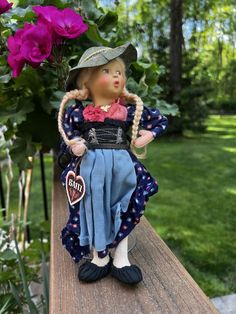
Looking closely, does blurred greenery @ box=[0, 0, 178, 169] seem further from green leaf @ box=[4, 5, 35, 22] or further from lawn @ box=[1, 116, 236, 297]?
lawn @ box=[1, 116, 236, 297]

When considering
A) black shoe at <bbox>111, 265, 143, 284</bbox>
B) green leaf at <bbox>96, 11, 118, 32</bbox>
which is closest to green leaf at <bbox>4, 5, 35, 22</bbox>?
green leaf at <bbox>96, 11, 118, 32</bbox>

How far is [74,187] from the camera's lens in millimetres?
960

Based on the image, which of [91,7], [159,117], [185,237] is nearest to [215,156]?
[185,237]

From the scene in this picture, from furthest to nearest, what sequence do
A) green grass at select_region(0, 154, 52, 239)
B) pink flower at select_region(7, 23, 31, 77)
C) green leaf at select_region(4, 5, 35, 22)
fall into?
green grass at select_region(0, 154, 52, 239), green leaf at select_region(4, 5, 35, 22), pink flower at select_region(7, 23, 31, 77)

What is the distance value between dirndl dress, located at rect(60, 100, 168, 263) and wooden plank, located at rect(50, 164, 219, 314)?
72mm

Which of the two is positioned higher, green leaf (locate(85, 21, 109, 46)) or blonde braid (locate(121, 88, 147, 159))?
green leaf (locate(85, 21, 109, 46))

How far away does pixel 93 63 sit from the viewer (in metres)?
0.92

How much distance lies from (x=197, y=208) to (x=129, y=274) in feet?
6.94

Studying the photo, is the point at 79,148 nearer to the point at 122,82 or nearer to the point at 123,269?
the point at 122,82

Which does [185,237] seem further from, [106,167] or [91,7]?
[106,167]

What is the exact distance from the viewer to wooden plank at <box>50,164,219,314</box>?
83 cm

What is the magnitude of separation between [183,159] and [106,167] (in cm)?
383

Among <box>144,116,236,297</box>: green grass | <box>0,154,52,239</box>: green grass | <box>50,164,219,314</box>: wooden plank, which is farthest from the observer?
<box>0,154,52,239</box>: green grass

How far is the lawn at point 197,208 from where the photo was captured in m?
2.06
